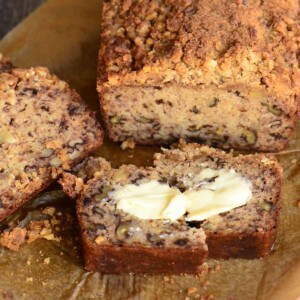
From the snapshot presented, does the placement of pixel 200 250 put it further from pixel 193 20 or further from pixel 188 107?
pixel 193 20

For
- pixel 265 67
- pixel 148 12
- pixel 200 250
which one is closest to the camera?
pixel 200 250

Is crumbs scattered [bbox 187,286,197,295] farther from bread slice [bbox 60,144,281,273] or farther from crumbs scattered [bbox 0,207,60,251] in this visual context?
crumbs scattered [bbox 0,207,60,251]

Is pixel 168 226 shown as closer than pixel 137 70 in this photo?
Yes

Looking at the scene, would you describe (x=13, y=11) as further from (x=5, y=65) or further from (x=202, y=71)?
(x=202, y=71)

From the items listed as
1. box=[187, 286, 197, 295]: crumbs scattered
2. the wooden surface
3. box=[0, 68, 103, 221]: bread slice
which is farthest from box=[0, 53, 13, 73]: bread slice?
box=[187, 286, 197, 295]: crumbs scattered

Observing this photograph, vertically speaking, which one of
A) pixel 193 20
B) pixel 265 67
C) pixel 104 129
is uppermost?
pixel 193 20

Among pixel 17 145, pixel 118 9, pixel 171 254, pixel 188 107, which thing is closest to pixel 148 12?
pixel 118 9
